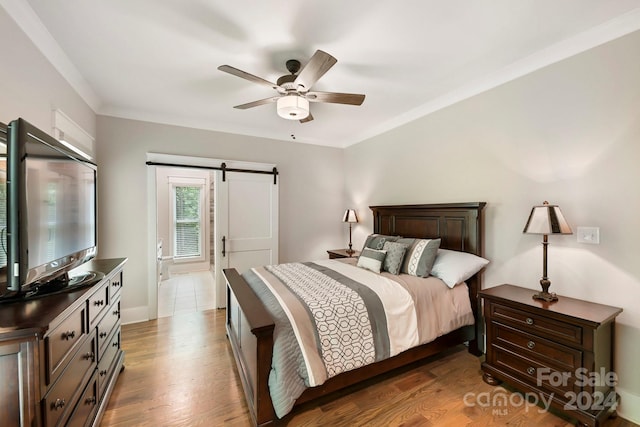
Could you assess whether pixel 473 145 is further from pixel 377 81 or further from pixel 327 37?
pixel 327 37

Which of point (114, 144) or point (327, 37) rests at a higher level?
point (327, 37)

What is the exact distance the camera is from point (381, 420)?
1.76m

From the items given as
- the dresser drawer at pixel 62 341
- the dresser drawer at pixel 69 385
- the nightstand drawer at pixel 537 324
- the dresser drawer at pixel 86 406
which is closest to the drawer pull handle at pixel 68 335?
the dresser drawer at pixel 62 341

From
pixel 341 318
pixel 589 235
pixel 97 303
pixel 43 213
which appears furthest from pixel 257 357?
pixel 589 235

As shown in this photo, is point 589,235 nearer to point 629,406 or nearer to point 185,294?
point 629,406

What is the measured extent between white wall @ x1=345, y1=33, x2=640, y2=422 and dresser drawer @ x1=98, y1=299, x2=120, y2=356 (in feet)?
10.4

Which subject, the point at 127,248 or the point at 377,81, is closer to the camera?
the point at 377,81

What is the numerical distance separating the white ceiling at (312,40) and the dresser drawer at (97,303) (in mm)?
1728

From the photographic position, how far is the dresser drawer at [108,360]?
1746 mm

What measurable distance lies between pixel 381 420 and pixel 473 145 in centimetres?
254

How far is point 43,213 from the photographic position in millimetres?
1270

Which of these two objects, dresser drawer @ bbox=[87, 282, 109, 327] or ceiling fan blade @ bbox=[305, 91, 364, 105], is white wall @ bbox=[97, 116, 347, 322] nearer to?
dresser drawer @ bbox=[87, 282, 109, 327]

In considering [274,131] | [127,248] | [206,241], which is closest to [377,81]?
[274,131]

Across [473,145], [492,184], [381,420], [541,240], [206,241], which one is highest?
[473,145]
